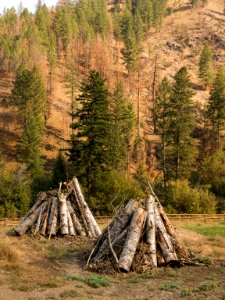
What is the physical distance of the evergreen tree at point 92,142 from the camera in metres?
37.8

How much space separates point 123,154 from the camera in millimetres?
52625

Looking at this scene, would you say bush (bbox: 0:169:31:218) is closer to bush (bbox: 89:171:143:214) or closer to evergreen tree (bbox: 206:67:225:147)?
bush (bbox: 89:171:143:214)

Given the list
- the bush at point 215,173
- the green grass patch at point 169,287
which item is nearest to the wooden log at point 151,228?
the green grass patch at point 169,287

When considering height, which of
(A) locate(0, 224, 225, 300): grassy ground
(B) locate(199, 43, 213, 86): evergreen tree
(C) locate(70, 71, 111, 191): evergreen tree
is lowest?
(A) locate(0, 224, 225, 300): grassy ground

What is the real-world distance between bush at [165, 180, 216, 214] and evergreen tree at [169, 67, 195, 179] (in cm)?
579

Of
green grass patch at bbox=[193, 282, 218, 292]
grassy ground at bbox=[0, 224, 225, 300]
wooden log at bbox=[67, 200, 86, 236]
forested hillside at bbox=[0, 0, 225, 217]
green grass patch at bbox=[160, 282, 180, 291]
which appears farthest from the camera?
forested hillside at bbox=[0, 0, 225, 217]

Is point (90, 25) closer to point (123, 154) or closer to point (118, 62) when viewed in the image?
point (118, 62)

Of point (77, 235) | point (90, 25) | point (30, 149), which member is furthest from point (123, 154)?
point (90, 25)

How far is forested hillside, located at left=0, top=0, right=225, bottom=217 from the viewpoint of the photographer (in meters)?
38.8

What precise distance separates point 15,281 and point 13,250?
122 inches

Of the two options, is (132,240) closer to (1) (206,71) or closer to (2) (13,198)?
(2) (13,198)

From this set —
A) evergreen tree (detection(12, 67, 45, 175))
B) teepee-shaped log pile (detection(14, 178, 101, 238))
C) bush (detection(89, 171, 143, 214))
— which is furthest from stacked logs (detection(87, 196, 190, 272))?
evergreen tree (detection(12, 67, 45, 175))

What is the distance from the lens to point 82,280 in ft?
40.6

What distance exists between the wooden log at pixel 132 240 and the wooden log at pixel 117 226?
446 mm
